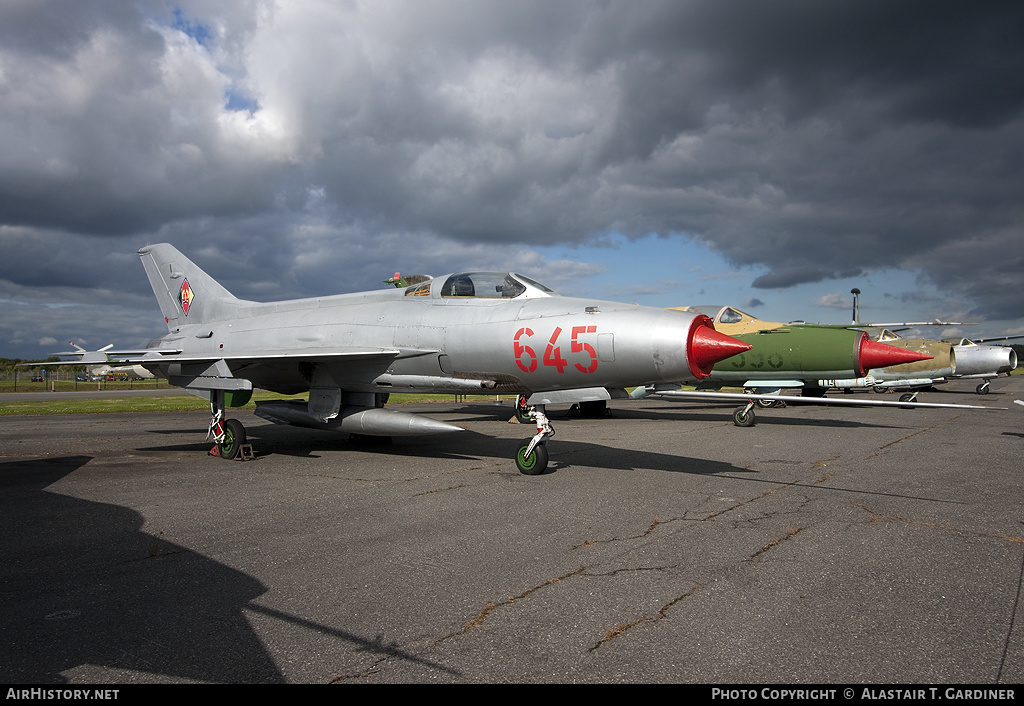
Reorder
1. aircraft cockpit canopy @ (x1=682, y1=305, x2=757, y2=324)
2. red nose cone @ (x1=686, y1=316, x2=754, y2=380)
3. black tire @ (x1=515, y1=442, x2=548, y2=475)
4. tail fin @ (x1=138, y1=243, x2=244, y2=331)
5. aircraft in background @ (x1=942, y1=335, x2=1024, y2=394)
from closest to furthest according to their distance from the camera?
red nose cone @ (x1=686, y1=316, x2=754, y2=380) < black tire @ (x1=515, y1=442, x2=548, y2=475) < tail fin @ (x1=138, y1=243, x2=244, y2=331) < aircraft cockpit canopy @ (x1=682, y1=305, x2=757, y2=324) < aircraft in background @ (x1=942, y1=335, x2=1024, y2=394)

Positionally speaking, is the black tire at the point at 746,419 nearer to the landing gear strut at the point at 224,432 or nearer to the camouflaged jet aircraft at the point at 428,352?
the camouflaged jet aircraft at the point at 428,352

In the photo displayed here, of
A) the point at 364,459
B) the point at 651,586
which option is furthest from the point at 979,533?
the point at 364,459

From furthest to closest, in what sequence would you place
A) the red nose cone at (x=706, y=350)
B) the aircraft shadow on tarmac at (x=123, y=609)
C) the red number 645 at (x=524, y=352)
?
the red number 645 at (x=524, y=352)
the red nose cone at (x=706, y=350)
the aircraft shadow on tarmac at (x=123, y=609)

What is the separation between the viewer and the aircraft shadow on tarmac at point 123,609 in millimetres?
2703

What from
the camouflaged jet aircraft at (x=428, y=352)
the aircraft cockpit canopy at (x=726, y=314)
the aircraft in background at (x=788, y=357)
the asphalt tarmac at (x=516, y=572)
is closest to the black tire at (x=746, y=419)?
the aircraft in background at (x=788, y=357)

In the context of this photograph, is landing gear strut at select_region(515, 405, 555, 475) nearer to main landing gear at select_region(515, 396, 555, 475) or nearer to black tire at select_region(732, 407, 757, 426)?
main landing gear at select_region(515, 396, 555, 475)

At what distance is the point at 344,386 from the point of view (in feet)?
31.2

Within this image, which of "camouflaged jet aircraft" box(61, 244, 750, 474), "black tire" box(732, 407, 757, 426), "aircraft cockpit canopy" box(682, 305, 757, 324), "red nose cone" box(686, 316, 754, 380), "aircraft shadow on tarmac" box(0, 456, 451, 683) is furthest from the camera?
"aircraft cockpit canopy" box(682, 305, 757, 324)

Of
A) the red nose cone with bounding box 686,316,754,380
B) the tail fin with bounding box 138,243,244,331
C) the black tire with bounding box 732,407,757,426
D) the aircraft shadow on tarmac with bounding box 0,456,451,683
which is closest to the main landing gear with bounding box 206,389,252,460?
the tail fin with bounding box 138,243,244,331

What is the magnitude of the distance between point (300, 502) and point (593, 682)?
4.45 metres

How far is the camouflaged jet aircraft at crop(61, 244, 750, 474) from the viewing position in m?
6.54

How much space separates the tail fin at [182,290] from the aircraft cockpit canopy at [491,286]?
19.9ft

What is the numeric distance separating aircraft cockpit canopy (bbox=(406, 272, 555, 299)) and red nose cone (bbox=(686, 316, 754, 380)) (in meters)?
2.25

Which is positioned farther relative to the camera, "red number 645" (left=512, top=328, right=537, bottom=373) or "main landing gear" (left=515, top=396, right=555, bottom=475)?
"main landing gear" (left=515, top=396, right=555, bottom=475)
